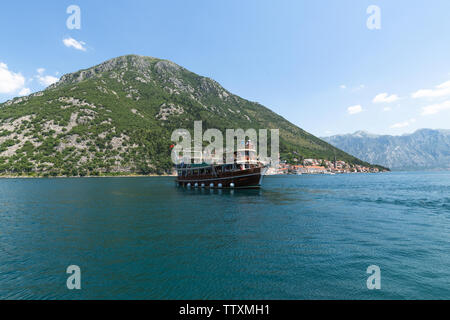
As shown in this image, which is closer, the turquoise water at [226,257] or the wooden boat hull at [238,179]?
the turquoise water at [226,257]

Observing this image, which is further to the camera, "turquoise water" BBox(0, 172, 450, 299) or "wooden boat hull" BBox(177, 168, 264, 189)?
"wooden boat hull" BBox(177, 168, 264, 189)

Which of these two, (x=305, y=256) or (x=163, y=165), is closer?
(x=305, y=256)
